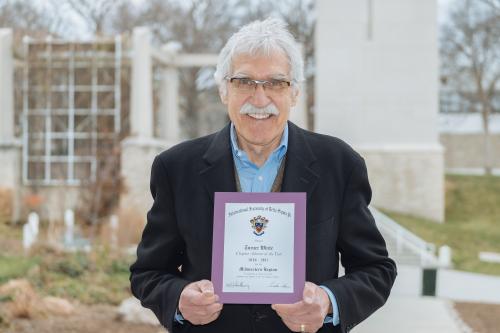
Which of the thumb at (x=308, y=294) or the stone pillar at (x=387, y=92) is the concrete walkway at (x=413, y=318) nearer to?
the thumb at (x=308, y=294)

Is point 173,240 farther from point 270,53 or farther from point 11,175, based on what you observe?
point 11,175

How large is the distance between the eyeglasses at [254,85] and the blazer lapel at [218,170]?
0.23 meters

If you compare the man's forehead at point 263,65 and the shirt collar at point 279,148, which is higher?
the man's forehead at point 263,65

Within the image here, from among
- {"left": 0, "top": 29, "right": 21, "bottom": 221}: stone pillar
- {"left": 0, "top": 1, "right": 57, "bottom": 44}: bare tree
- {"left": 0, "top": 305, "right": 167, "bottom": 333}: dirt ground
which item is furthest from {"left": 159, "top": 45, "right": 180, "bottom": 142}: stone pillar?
{"left": 0, "top": 305, "right": 167, "bottom": 333}: dirt ground

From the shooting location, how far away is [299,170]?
2.47 m

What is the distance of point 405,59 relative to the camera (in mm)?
22094

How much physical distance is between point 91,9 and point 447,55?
57.3 ft

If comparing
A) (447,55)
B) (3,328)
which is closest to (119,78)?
(3,328)

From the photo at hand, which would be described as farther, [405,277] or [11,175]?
[11,175]

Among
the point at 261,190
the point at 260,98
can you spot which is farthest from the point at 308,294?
the point at 260,98

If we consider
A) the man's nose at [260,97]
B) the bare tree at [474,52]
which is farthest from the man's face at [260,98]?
the bare tree at [474,52]

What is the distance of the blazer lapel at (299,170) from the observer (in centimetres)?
245

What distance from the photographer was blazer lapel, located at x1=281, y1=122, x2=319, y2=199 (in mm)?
2451
